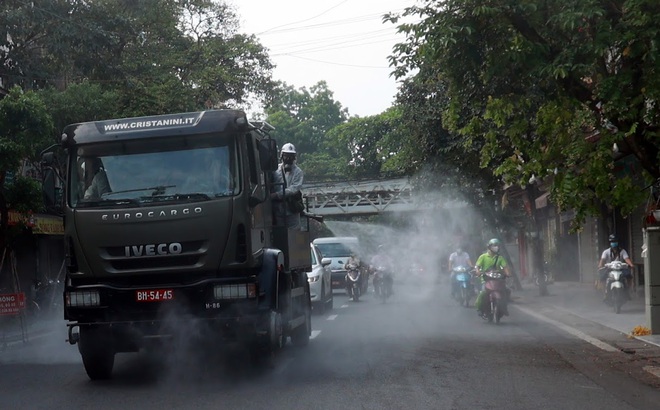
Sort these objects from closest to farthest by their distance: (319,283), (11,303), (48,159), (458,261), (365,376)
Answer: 1. (365,376)
2. (48,159)
3. (11,303)
4. (319,283)
5. (458,261)

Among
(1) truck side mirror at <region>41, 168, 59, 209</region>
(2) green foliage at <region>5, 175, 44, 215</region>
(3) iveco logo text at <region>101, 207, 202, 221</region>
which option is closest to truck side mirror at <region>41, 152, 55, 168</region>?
(1) truck side mirror at <region>41, 168, 59, 209</region>

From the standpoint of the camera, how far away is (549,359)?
11.9 m

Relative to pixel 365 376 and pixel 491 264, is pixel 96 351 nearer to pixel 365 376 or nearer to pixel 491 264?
pixel 365 376

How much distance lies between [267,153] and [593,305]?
14672 mm

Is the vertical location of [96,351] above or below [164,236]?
below

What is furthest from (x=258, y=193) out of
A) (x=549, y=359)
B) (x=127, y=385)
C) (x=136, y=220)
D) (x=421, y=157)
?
(x=421, y=157)

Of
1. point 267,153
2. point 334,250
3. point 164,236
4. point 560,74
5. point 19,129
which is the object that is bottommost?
point 334,250

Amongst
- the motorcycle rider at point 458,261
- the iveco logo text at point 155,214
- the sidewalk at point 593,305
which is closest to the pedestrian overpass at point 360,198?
the sidewalk at point 593,305

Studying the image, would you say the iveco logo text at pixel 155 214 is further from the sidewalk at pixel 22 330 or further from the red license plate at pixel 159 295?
the sidewalk at pixel 22 330

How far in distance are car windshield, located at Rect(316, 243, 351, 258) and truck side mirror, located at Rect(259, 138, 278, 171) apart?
2114 cm

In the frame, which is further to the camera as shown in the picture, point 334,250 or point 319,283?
point 334,250

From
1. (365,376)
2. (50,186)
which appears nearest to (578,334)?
(365,376)

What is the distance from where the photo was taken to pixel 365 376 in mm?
10117

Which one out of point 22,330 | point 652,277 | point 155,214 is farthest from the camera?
point 22,330
